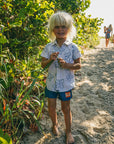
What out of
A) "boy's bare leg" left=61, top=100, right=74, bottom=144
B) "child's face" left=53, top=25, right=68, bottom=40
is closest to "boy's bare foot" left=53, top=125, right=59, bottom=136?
"boy's bare leg" left=61, top=100, right=74, bottom=144

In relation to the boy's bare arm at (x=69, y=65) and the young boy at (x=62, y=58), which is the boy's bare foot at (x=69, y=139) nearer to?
the young boy at (x=62, y=58)

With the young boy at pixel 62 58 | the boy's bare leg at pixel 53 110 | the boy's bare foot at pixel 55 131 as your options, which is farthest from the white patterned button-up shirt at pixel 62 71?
the boy's bare foot at pixel 55 131

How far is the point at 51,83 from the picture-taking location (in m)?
1.74

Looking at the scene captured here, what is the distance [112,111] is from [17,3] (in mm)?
2410

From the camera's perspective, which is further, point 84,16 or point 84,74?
point 84,74

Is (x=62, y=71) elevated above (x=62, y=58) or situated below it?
below

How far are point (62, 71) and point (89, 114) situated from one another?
1.07 meters

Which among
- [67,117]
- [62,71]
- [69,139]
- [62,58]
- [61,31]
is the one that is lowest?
[69,139]

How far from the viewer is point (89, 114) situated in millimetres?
2416

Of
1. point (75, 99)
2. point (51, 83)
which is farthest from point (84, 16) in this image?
point (51, 83)

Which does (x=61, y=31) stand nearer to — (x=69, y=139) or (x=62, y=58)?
(x=62, y=58)

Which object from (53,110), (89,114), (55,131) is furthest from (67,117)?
(89,114)

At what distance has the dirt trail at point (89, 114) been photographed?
1.93m

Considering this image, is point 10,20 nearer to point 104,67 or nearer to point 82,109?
point 82,109
